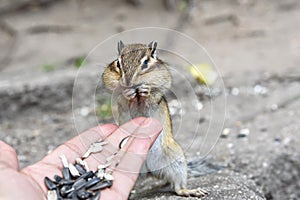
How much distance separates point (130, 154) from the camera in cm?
279

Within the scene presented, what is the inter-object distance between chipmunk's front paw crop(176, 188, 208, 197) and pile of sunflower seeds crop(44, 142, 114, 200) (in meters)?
0.43

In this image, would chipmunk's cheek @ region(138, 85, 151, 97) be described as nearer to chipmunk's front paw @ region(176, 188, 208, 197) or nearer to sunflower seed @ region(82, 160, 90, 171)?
sunflower seed @ region(82, 160, 90, 171)

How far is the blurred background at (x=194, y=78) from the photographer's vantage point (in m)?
3.89

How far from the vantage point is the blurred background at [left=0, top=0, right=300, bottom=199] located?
3.89 metres

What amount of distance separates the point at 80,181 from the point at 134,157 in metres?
0.27

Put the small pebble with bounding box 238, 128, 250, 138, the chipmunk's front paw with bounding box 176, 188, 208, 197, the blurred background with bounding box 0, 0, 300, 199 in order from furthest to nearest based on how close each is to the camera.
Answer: the small pebble with bounding box 238, 128, 250, 138, the blurred background with bounding box 0, 0, 300, 199, the chipmunk's front paw with bounding box 176, 188, 208, 197

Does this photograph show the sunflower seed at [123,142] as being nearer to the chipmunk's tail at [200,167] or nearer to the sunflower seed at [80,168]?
the sunflower seed at [80,168]

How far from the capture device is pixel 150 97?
282 centimetres

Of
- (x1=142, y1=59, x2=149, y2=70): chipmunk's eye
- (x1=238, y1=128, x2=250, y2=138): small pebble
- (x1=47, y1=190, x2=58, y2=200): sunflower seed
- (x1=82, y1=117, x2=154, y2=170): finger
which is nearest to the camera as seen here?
(x1=142, y1=59, x2=149, y2=70): chipmunk's eye

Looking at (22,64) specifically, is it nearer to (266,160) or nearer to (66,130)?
(66,130)

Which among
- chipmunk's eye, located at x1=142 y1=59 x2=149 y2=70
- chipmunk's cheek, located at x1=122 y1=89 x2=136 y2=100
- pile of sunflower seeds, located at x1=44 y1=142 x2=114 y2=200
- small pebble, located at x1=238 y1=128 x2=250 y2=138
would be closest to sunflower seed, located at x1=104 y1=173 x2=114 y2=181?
pile of sunflower seeds, located at x1=44 y1=142 x2=114 y2=200

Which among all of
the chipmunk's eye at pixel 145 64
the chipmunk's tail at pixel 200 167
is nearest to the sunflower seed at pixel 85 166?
the chipmunk's eye at pixel 145 64

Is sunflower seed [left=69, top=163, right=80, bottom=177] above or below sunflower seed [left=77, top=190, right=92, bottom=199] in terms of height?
above

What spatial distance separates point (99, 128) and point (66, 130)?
179cm
